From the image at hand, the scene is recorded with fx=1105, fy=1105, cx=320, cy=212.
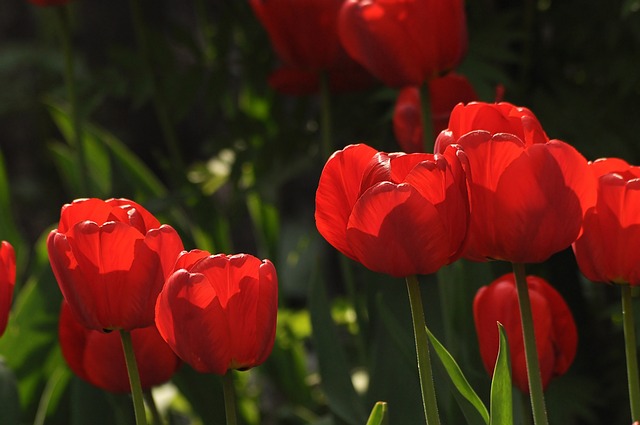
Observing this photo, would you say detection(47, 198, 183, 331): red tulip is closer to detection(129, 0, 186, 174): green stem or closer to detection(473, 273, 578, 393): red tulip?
detection(473, 273, 578, 393): red tulip

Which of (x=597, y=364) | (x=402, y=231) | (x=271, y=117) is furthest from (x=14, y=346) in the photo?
(x=402, y=231)

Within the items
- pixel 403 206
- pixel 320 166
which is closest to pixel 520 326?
pixel 403 206

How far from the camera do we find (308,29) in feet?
4.71

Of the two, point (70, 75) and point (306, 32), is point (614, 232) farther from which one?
point (70, 75)

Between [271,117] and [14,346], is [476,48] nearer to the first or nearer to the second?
[271,117]

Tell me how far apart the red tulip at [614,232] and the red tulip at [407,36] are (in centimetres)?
36

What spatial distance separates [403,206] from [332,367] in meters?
0.44

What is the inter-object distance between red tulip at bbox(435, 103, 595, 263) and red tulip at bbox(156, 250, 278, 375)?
165mm

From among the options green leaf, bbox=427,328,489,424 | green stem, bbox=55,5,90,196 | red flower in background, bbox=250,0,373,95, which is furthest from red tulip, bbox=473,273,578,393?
green stem, bbox=55,5,90,196

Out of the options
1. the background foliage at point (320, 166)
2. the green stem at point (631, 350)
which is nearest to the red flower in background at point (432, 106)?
the background foliage at point (320, 166)

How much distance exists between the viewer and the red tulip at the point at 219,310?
78cm

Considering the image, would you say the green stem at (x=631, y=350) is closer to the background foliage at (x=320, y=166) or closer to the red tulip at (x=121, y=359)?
the background foliage at (x=320, y=166)

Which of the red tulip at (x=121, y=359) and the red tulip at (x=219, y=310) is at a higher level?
the red tulip at (x=219, y=310)

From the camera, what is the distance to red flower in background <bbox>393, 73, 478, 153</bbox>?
123 centimetres
